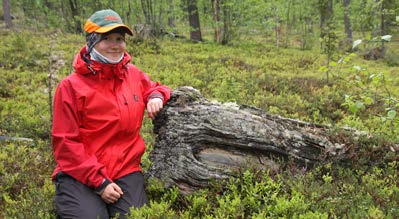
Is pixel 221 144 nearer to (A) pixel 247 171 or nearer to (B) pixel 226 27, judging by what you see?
(A) pixel 247 171

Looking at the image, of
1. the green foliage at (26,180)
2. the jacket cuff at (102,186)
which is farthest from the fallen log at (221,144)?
the green foliage at (26,180)

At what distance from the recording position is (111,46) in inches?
168

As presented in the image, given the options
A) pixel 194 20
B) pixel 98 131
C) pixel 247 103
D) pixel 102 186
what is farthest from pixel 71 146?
pixel 194 20

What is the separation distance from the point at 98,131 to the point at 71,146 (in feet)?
1.24

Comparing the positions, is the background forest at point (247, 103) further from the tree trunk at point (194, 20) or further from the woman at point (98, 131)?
the tree trunk at point (194, 20)

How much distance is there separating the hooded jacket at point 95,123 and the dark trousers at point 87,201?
108 millimetres

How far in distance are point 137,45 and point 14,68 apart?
22.2ft

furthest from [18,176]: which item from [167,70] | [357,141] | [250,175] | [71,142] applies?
[167,70]

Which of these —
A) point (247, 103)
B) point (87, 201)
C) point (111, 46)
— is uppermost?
point (111, 46)

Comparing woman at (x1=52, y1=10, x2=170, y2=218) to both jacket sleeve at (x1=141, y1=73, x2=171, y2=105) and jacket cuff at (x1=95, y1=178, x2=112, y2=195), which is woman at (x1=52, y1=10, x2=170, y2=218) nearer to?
jacket cuff at (x1=95, y1=178, x2=112, y2=195)

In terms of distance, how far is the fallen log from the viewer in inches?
186

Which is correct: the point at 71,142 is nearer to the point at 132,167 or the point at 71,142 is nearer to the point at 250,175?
the point at 132,167

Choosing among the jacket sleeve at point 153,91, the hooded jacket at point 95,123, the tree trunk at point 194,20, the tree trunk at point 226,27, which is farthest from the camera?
the tree trunk at point 194,20

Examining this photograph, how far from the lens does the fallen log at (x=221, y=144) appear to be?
4.71 metres
